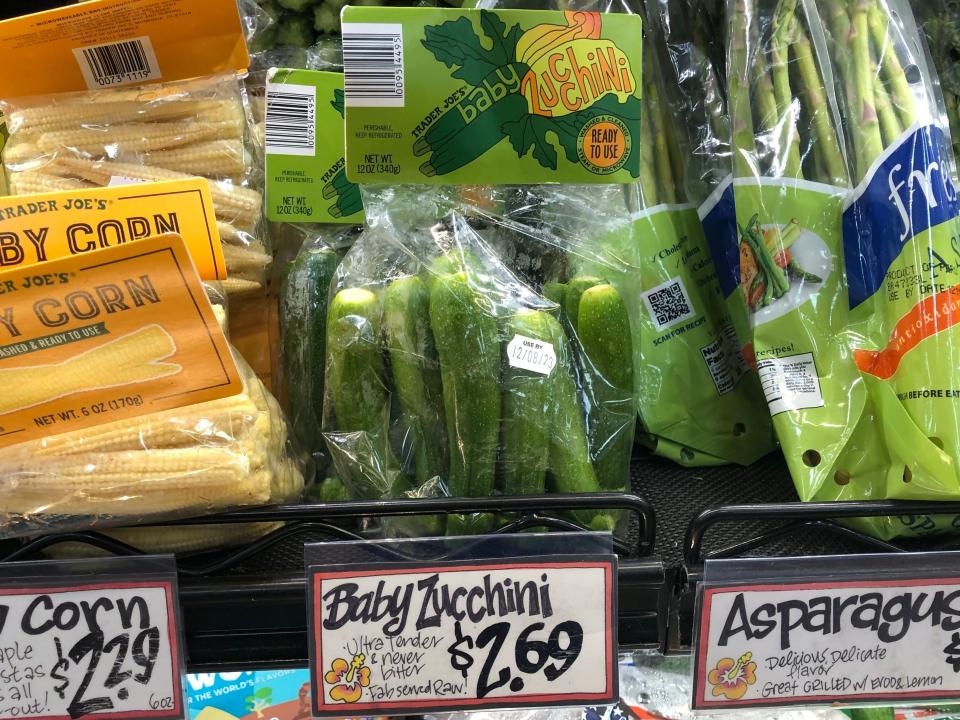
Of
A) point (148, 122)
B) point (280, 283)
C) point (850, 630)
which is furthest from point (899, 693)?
point (148, 122)

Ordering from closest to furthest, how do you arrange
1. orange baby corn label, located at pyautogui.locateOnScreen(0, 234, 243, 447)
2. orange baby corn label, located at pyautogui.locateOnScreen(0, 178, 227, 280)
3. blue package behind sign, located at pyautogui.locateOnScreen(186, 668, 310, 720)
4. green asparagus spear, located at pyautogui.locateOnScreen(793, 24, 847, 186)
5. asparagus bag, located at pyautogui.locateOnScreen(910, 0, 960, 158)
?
orange baby corn label, located at pyautogui.locateOnScreen(0, 234, 243, 447), orange baby corn label, located at pyautogui.locateOnScreen(0, 178, 227, 280), green asparagus spear, located at pyautogui.locateOnScreen(793, 24, 847, 186), asparagus bag, located at pyautogui.locateOnScreen(910, 0, 960, 158), blue package behind sign, located at pyautogui.locateOnScreen(186, 668, 310, 720)

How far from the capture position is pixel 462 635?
64cm

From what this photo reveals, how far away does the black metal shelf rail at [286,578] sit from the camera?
2.06 feet

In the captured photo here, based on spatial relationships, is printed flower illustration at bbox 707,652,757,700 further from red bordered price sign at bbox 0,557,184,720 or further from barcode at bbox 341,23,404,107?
barcode at bbox 341,23,404,107

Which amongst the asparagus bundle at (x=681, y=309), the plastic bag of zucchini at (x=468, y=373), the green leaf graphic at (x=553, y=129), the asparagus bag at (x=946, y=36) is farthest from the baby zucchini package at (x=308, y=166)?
the asparagus bag at (x=946, y=36)

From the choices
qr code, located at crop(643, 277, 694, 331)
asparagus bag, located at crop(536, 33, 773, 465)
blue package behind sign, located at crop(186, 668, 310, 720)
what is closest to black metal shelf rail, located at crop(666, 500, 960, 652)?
asparagus bag, located at crop(536, 33, 773, 465)

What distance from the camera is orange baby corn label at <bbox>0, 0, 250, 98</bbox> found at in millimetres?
780

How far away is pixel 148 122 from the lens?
0.86 metres

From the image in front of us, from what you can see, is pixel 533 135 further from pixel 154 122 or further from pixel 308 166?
pixel 154 122

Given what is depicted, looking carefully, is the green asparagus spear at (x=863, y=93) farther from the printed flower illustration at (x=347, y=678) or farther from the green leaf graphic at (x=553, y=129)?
the printed flower illustration at (x=347, y=678)

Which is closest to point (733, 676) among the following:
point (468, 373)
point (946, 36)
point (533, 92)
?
point (468, 373)

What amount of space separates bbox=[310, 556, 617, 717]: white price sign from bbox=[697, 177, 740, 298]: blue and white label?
1.40ft

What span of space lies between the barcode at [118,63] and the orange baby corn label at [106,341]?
1.16ft

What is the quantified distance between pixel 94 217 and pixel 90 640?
376 millimetres
